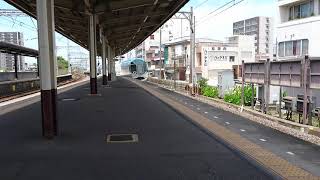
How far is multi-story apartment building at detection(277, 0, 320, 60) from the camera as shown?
1335 inches

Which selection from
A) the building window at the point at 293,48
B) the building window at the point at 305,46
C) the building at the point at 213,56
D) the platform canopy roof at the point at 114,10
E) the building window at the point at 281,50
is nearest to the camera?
the platform canopy roof at the point at 114,10

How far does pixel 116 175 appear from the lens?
6.89 metres

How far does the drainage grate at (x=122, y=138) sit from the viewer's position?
394 inches

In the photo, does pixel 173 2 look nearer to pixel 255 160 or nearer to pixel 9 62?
pixel 255 160

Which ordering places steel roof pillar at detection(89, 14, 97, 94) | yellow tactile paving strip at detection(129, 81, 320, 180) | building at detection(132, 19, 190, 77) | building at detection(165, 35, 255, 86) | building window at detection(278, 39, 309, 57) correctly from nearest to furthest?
1. yellow tactile paving strip at detection(129, 81, 320, 180)
2. steel roof pillar at detection(89, 14, 97, 94)
3. building window at detection(278, 39, 309, 57)
4. building at detection(165, 35, 255, 86)
5. building at detection(132, 19, 190, 77)

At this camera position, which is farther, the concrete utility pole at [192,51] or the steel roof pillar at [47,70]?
the concrete utility pole at [192,51]

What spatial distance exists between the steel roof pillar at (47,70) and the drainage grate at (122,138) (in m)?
1.44

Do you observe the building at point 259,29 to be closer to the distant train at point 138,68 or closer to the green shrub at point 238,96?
the distant train at point 138,68

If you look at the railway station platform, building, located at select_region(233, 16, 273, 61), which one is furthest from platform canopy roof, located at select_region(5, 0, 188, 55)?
building, located at select_region(233, 16, 273, 61)

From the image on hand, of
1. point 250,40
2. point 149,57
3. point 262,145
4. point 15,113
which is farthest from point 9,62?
point 262,145

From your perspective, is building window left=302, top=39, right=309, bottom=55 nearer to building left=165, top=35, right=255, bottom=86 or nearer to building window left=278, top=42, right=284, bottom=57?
building window left=278, top=42, right=284, bottom=57

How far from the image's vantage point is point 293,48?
36188mm

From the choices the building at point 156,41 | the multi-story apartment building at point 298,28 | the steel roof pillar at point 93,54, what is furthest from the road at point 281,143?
the building at point 156,41

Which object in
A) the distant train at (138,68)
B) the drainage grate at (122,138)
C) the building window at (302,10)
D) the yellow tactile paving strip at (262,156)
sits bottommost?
the yellow tactile paving strip at (262,156)
